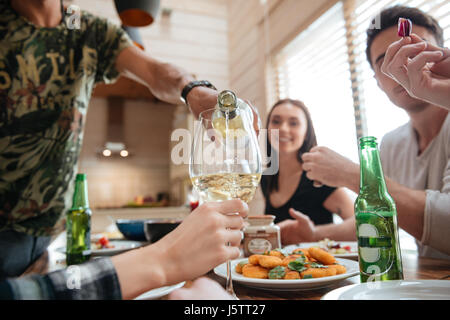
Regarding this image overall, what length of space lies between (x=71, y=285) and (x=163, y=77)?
75 cm

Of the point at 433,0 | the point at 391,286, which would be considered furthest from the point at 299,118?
the point at 391,286

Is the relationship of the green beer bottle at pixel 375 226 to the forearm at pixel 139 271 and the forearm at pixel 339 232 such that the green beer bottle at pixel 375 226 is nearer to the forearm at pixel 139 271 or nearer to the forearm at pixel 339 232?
the forearm at pixel 139 271

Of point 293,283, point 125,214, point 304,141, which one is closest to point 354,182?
point 293,283

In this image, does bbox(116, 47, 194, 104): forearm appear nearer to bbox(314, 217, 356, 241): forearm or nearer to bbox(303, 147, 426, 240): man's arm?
bbox(303, 147, 426, 240): man's arm

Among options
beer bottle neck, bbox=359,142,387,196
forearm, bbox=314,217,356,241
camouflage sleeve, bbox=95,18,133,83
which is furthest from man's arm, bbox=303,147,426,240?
camouflage sleeve, bbox=95,18,133,83

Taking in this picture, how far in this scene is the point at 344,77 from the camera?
169 cm

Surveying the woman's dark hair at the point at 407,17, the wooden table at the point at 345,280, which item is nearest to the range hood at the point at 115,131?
the woman's dark hair at the point at 407,17

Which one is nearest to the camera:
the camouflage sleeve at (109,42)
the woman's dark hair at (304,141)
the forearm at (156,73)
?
the forearm at (156,73)

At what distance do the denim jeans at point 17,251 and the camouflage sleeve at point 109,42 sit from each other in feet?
2.02

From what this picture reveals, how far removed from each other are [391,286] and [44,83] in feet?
3.57

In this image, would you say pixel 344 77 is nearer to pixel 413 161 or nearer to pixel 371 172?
pixel 413 161

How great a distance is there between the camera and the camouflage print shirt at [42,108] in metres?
0.97

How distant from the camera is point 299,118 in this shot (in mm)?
1920

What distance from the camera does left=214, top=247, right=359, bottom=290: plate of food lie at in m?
0.44
